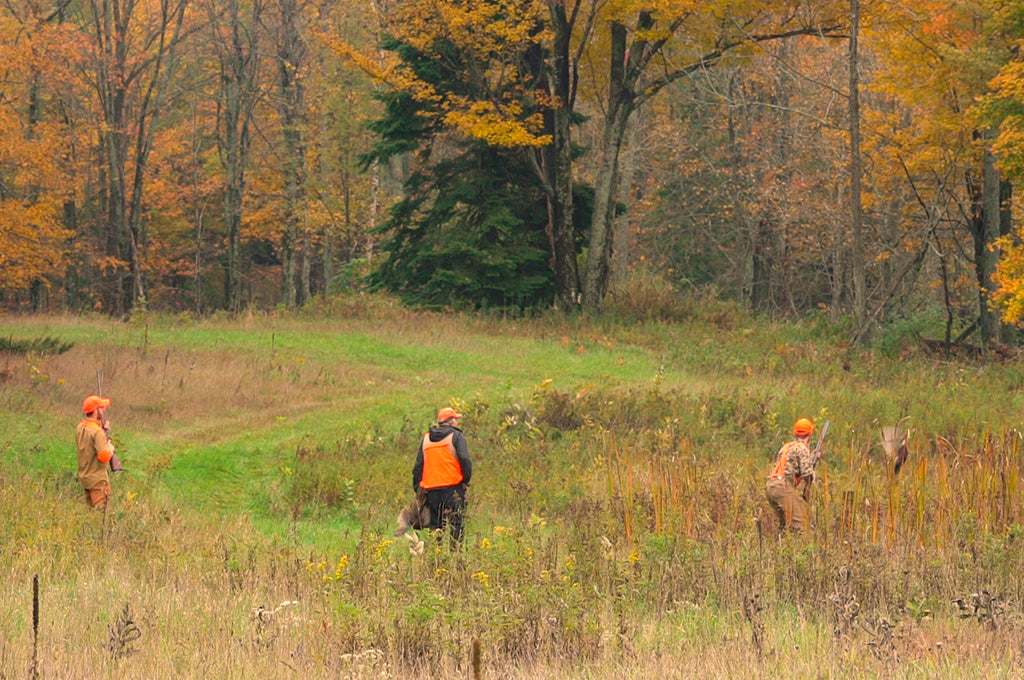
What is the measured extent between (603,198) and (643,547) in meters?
21.1

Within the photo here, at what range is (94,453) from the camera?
1328cm

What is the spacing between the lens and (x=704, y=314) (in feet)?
101

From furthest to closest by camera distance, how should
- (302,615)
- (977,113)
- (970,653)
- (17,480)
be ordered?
(977,113), (17,480), (302,615), (970,653)

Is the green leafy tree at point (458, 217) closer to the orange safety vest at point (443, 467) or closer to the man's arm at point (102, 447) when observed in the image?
the man's arm at point (102, 447)

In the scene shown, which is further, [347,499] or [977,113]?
[977,113]

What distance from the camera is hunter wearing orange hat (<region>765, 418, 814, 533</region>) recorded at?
38.7 feet

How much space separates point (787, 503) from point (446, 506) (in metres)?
3.24

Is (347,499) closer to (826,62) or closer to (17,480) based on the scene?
(17,480)

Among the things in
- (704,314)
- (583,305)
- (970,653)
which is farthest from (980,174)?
(970,653)

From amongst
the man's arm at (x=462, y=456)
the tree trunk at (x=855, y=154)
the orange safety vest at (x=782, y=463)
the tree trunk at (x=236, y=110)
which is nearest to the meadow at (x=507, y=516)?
the orange safety vest at (x=782, y=463)

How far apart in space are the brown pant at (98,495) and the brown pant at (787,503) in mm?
6955

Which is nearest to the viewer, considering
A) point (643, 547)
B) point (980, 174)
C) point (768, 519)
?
point (643, 547)

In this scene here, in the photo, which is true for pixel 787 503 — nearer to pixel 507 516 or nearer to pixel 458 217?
pixel 507 516

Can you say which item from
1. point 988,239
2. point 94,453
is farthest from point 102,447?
point 988,239
